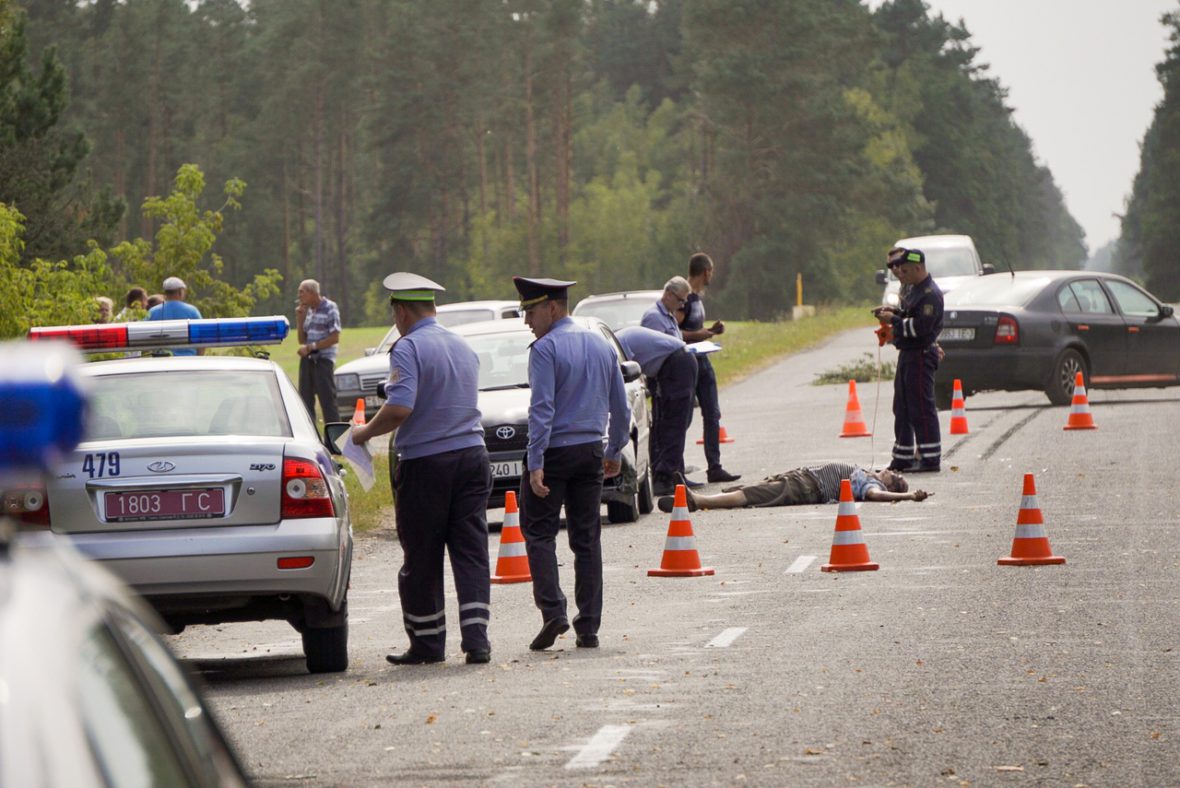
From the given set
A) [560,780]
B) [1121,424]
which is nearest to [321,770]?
[560,780]

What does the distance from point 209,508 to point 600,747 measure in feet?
8.21

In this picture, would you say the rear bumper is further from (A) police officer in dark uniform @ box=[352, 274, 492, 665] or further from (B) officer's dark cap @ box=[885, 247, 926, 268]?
(B) officer's dark cap @ box=[885, 247, 926, 268]

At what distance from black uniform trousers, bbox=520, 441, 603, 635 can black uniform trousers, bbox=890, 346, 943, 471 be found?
7.68 metres

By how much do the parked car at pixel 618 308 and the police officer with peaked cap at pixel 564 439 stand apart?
16.6 meters

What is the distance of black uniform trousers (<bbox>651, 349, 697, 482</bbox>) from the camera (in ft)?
55.0

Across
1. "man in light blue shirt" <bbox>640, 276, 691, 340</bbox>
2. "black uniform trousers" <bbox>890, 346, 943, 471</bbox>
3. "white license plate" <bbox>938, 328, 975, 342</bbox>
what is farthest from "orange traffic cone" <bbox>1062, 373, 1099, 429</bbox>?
"man in light blue shirt" <bbox>640, 276, 691, 340</bbox>

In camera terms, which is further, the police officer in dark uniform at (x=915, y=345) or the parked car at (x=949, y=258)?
the parked car at (x=949, y=258)

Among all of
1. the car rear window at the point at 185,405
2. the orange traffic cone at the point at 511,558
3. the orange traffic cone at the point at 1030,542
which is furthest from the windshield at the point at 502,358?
the car rear window at the point at 185,405

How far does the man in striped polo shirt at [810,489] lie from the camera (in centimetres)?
1630

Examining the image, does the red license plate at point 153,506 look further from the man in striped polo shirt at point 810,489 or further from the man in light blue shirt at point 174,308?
the man in light blue shirt at point 174,308

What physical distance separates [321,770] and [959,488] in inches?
431

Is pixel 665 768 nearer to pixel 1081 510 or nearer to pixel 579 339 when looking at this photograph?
pixel 579 339

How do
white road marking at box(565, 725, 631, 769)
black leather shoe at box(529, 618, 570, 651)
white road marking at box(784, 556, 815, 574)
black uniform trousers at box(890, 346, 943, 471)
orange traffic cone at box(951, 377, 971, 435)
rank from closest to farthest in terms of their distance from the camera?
white road marking at box(565, 725, 631, 769) → black leather shoe at box(529, 618, 570, 651) → white road marking at box(784, 556, 815, 574) → black uniform trousers at box(890, 346, 943, 471) → orange traffic cone at box(951, 377, 971, 435)

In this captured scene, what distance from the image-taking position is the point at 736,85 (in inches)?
3275
